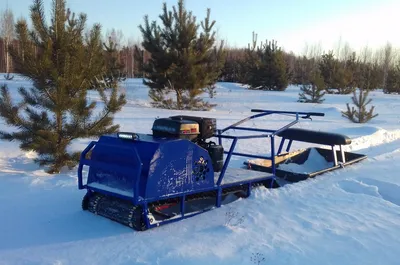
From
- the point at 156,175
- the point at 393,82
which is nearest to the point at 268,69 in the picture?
the point at 393,82

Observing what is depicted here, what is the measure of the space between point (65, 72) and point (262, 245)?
13.9 feet

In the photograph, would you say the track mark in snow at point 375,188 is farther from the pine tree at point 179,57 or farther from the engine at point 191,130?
the pine tree at point 179,57

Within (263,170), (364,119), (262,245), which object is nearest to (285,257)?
(262,245)

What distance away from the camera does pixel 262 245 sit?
158 inches

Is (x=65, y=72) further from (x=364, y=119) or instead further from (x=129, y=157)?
(x=364, y=119)

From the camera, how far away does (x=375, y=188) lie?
6164mm

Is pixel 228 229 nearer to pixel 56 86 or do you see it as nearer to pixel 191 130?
pixel 191 130

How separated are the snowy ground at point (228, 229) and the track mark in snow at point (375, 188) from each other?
1 centimetres

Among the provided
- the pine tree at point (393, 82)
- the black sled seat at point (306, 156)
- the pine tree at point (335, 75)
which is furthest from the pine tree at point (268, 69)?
the black sled seat at point (306, 156)

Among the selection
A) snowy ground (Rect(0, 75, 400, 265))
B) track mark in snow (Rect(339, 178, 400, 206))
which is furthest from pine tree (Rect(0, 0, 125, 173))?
track mark in snow (Rect(339, 178, 400, 206))

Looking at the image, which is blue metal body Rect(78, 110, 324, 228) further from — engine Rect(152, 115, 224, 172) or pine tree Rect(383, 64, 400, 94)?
pine tree Rect(383, 64, 400, 94)

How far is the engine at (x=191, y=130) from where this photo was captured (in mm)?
4859

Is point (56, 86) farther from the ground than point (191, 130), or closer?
farther from the ground

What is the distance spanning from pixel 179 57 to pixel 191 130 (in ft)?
48.9
